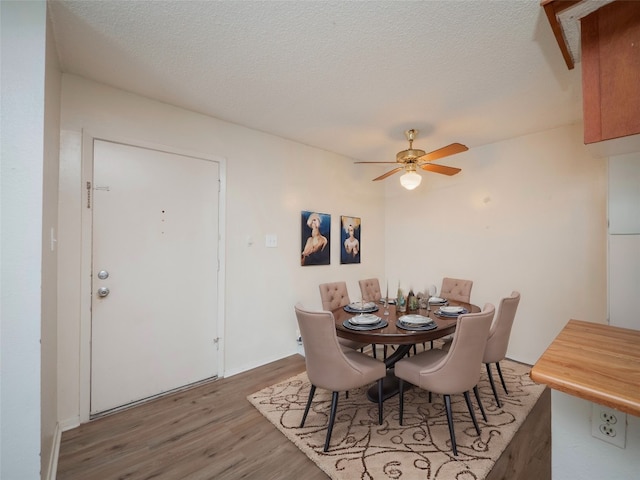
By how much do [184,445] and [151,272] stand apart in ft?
4.51

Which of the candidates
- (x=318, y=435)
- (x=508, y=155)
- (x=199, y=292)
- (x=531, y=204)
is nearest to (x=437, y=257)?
(x=531, y=204)

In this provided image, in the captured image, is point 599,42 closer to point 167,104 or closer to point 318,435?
point 318,435

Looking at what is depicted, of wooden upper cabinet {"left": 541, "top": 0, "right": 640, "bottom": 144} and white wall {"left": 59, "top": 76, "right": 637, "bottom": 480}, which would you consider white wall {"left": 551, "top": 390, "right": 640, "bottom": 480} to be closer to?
wooden upper cabinet {"left": 541, "top": 0, "right": 640, "bottom": 144}

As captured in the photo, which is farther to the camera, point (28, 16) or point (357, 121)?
point (357, 121)

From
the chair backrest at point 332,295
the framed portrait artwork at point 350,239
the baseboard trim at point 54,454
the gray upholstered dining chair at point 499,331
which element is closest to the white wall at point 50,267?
the baseboard trim at point 54,454

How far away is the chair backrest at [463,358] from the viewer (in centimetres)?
172

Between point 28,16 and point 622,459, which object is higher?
point 28,16

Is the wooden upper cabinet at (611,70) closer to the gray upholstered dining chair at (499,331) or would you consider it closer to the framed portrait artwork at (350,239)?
the gray upholstered dining chair at (499,331)

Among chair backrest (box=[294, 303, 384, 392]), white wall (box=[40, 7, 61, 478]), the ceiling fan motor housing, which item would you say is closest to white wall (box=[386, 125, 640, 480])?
the ceiling fan motor housing

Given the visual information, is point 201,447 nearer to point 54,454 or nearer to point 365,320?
A: point 54,454

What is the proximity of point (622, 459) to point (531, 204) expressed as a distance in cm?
295

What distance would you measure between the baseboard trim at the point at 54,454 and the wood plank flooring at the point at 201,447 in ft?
0.10

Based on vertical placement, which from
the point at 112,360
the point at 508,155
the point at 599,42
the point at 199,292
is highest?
the point at 508,155

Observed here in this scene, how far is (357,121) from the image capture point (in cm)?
290
